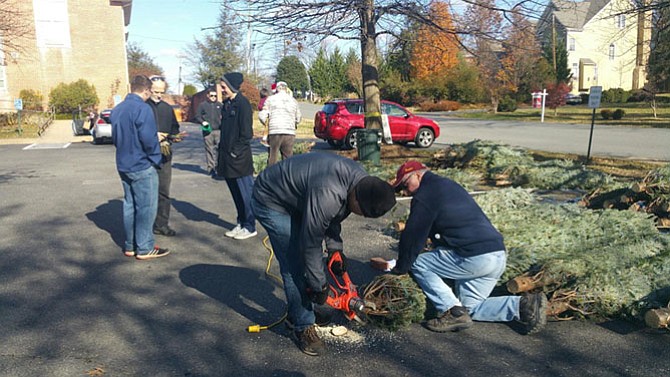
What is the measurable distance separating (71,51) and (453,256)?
3468 centimetres

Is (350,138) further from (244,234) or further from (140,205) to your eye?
(140,205)

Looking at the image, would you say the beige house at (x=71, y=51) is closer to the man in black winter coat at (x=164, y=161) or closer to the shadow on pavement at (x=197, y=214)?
the shadow on pavement at (x=197, y=214)

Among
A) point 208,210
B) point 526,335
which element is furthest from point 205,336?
point 208,210

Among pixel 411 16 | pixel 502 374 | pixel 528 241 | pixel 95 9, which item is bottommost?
pixel 502 374

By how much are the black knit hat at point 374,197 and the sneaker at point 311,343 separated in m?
1.15

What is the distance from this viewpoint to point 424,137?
18641 millimetres

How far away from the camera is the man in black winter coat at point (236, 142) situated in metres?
6.73

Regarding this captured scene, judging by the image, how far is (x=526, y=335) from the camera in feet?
13.9

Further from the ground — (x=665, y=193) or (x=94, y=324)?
(x=665, y=193)

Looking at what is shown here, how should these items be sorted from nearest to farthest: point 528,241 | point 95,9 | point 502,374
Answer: point 502,374
point 528,241
point 95,9

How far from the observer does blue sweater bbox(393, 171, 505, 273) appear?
4.09m

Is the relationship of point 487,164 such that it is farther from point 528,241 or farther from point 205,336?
point 205,336

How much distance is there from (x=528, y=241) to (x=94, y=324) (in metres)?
4.03

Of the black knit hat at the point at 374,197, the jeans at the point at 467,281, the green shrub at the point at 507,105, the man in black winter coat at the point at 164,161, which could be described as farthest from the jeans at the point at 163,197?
the green shrub at the point at 507,105
